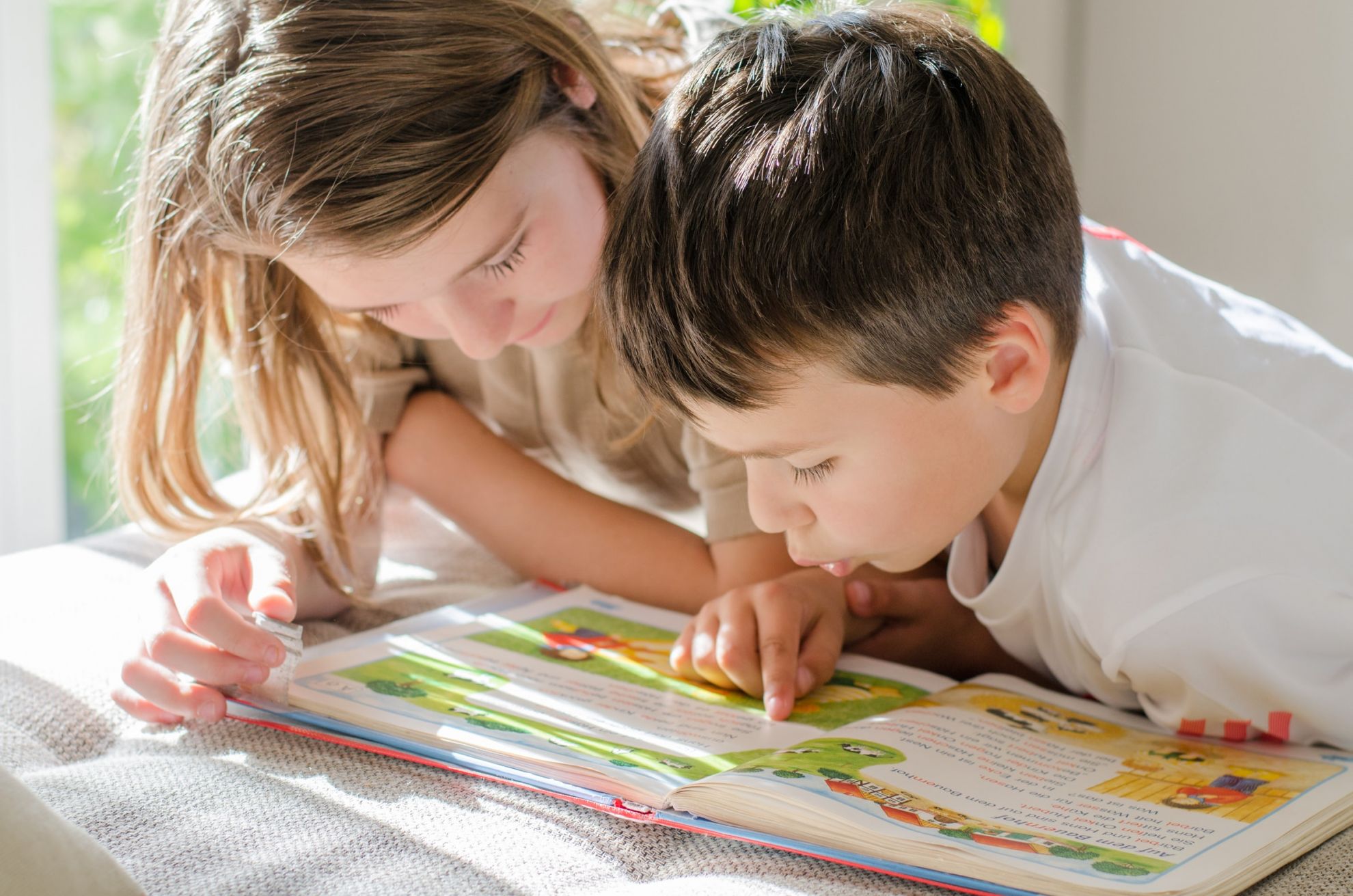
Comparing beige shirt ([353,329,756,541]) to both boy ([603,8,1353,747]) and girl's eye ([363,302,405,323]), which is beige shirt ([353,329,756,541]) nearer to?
girl's eye ([363,302,405,323])

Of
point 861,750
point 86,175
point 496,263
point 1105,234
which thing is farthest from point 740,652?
point 86,175

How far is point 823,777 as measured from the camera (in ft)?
2.23

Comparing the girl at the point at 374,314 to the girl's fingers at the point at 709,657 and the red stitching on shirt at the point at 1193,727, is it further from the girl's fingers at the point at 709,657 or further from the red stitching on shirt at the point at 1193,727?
the red stitching on shirt at the point at 1193,727

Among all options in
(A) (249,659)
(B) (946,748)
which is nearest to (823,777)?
(B) (946,748)

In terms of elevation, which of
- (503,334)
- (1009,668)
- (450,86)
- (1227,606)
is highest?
(450,86)

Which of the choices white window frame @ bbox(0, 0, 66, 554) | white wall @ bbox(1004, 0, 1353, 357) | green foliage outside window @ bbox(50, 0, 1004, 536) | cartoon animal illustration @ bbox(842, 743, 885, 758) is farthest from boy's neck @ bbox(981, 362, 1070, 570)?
green foliage outside window @ bbox(50, 0, 1004, 536)

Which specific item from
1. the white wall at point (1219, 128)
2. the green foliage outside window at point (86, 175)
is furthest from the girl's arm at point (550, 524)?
the green foliage outside window at point (86, 175)

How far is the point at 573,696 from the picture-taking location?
83cm

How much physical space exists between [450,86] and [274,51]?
0.12 metres

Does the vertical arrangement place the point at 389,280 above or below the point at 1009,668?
above

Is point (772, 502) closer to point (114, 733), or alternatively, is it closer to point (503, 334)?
point (503, 334)

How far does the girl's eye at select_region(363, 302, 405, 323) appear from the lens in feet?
3.06

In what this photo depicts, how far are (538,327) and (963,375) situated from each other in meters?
0.38

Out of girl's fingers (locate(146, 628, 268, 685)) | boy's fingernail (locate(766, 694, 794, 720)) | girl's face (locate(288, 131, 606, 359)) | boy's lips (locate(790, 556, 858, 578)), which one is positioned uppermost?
girl's face (locate(288, 131, 606, 359))
